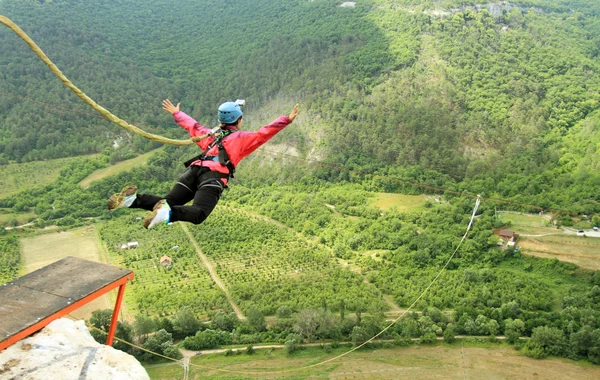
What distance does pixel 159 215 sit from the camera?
527 cm

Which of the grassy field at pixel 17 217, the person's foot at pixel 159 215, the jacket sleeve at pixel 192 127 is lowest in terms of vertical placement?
the grassy field at pixel 17 217

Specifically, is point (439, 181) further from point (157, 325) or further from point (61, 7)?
point (61, 7)

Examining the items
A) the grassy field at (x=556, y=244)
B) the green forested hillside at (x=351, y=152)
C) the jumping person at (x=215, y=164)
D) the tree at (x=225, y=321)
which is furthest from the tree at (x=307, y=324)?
the jumping person at (x=215, y=164)

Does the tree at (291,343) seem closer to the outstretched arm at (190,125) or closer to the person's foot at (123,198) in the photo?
the outstretched arm at (190,125)

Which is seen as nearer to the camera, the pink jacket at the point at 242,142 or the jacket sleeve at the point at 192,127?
the pink jacket at the point at 242,142

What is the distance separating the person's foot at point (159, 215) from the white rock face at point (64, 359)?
3.97ft

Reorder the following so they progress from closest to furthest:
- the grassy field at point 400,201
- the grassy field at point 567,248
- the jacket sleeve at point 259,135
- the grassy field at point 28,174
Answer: the jacket sleeve at point 259,135 → the grassy field at point 567,248 → the grassy field at point 400,201 → the grassy field at point 28,174

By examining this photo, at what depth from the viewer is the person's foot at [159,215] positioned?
523cm

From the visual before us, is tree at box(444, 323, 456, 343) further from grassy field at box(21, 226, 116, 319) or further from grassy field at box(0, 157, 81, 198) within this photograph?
grassy field at box(0, 157, 81, 198)

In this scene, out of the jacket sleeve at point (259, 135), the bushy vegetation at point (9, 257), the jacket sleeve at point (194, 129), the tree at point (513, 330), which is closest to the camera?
the jacket sleeve at point (259, 135)

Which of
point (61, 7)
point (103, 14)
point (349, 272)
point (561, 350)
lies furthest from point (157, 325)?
point (103, 14)

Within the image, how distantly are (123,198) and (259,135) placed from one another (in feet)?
5.56

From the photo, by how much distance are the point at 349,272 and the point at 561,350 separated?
10.5 metres

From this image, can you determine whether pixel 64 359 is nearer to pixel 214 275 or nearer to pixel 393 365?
pixel 393 365
